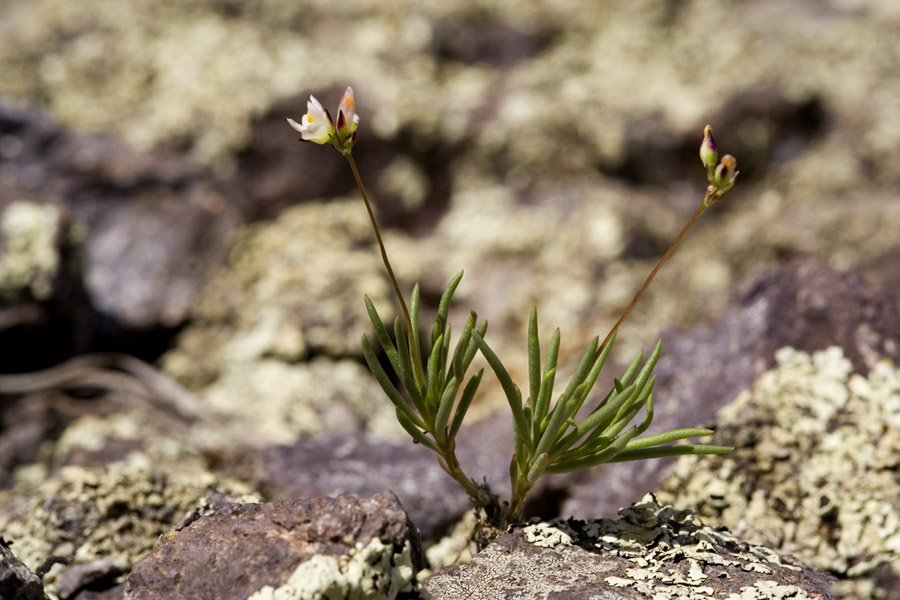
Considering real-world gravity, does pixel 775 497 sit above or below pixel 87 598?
above

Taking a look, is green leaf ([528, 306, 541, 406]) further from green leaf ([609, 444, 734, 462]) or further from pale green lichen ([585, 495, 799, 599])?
pale green lichen ([585, 495, 799, 599])

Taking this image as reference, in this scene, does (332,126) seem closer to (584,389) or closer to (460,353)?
(460,353)

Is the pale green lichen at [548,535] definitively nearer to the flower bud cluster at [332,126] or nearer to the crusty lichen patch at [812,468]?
the crusty lichen patch at [812,468]

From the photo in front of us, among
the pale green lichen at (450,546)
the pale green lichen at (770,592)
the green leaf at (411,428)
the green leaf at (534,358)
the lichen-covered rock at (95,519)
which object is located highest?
the green leaf at (534,358)

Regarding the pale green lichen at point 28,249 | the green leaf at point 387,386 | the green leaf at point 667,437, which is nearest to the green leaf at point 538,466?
the green leaf at point 667,437

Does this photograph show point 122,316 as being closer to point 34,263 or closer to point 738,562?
point 34,263

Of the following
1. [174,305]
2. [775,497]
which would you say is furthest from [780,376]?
[174,305]
